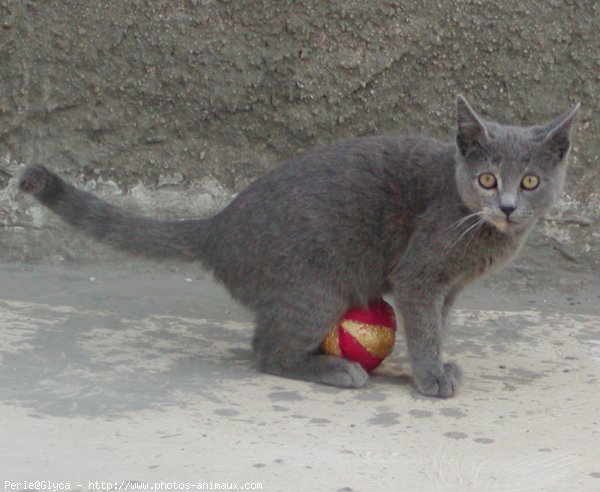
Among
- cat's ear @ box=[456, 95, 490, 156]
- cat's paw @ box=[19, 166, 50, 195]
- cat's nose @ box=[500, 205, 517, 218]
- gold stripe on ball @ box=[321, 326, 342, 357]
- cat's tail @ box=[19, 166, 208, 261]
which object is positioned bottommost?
gold stripe on ball @ box=[321, 326, 342, 357]

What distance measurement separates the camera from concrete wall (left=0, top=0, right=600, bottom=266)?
4672mm

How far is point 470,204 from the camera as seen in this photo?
11.5 ft

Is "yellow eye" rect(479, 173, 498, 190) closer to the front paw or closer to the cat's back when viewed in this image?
the cat's back

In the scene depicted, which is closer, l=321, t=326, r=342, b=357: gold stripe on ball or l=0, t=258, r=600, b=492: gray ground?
l=0, t=258, r=600, b=492: gray ground

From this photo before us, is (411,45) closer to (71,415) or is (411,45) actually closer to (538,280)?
(538,280)

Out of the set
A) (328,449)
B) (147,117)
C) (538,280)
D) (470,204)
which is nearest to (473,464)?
(328,449)

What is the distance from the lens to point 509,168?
3443 millimetres

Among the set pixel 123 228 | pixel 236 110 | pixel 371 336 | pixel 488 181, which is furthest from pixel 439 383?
pixel 236 110

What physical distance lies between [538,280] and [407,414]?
5.99 ft

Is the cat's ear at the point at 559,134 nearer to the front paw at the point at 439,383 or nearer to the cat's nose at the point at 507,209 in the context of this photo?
the cat's nose at the point at 507,209

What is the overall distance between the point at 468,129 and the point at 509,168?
0.19 m

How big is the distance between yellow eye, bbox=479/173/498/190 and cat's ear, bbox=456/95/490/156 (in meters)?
0.10

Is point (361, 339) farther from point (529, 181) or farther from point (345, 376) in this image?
point (529, 181)

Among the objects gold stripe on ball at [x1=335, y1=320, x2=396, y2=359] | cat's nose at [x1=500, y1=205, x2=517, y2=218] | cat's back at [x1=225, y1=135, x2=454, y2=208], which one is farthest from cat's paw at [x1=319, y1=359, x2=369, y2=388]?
cat's nose at [x1=500, y1=205, x2=517, y2=218]
